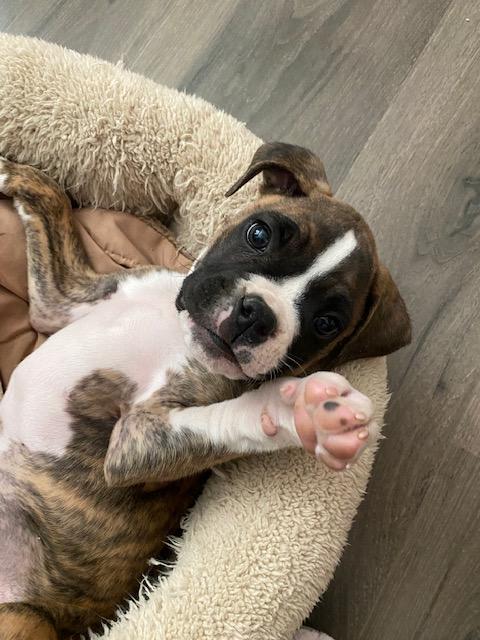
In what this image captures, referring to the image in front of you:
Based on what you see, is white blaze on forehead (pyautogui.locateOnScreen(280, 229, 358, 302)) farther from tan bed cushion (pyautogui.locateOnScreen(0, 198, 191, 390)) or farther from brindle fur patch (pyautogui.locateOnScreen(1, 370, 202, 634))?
tan bed cushion (pyautogui.locateOnScreen(0, 198, 191, 390))

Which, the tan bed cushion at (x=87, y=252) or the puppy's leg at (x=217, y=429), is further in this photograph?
the tan bed cushion at (x=87, y=252)

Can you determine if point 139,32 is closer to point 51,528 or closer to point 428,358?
point 428,358

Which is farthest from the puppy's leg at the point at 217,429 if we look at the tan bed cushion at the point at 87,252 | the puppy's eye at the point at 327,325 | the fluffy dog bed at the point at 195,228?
the tan bed cushion at the point at 87,252

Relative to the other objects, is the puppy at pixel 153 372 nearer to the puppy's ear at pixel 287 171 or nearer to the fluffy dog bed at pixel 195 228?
the puppy's ear at pixel 287 171

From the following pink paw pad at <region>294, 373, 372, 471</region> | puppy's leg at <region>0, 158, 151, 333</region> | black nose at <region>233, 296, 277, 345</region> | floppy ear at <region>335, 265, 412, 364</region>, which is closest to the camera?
pink paw pad at <region>294, 373, 372, 471</region>

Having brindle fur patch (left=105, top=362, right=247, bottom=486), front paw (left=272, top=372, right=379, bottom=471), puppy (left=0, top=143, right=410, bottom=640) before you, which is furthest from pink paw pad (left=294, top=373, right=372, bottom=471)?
brindle fur patch (left=105, top=362, right=247, bottom=486)

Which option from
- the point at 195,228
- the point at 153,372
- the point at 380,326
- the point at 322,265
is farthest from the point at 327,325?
the point at 195,228
